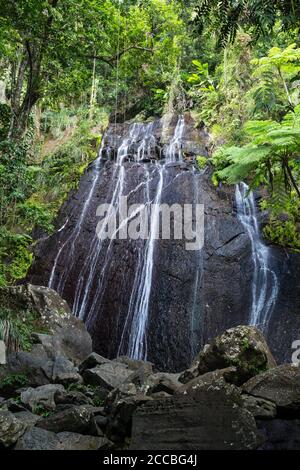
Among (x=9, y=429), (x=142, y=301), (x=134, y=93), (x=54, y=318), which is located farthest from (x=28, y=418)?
(x=134, y=93)

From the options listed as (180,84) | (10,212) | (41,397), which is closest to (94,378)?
(41,397)

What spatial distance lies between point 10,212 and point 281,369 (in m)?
8.28

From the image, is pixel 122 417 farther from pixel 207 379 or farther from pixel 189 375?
pixel 189 375

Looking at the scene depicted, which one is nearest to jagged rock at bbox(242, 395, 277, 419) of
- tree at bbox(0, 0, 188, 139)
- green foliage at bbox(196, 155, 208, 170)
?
tree at bbox(0, 0, 188, 139)

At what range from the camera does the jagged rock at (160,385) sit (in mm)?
5723

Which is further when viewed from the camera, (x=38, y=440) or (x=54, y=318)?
(x=54, y=318)

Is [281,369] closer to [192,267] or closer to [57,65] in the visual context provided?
[192,267]

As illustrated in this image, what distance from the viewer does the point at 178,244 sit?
10328mm

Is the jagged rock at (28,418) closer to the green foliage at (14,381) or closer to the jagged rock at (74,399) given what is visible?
the jagged rock at (74,399)

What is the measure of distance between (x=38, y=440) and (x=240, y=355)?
2.91m

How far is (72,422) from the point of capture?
4844 millimetres

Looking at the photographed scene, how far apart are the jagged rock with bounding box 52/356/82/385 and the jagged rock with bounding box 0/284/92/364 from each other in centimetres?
95

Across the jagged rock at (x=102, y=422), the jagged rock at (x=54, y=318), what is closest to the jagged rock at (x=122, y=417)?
the jagged rock at (x=102, y=422)

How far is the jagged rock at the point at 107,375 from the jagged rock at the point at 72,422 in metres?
1.79
